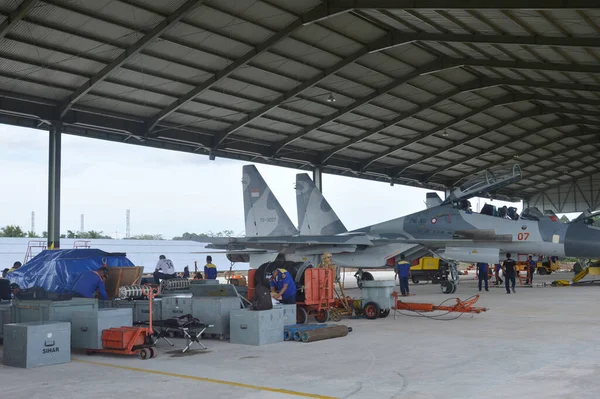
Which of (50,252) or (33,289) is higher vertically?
(50,252)

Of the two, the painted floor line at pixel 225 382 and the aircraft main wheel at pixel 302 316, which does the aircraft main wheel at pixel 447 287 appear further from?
the painted floor line at pixel 225 382

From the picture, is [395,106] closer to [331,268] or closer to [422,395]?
[331,268]

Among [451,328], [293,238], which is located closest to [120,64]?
[293,238]

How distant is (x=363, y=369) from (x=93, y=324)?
12.7 ft

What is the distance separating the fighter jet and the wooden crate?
7.00 metres

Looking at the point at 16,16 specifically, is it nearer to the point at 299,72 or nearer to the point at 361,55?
the point at 299,72

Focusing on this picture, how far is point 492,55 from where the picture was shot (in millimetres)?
21859

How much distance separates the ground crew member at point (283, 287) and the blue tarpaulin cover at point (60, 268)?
3.17 metres

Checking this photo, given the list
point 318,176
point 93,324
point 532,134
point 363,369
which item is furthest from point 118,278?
point 532,134

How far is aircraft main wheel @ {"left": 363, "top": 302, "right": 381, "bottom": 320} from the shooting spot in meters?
12.0

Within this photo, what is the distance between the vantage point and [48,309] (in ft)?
27.2

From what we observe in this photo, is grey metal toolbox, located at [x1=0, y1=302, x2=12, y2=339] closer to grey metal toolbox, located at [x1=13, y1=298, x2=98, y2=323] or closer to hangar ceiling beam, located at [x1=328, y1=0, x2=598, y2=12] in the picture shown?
grey metal toolbox, located at [x1=13, y1=298, x2=98, y2=323]

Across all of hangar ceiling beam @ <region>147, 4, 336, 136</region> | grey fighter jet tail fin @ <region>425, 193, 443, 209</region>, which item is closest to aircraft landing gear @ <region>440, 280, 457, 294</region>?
grey fighter jet tail fin @ <region>425, 193, 443, 209</region>

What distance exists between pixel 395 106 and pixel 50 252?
19602 mm
